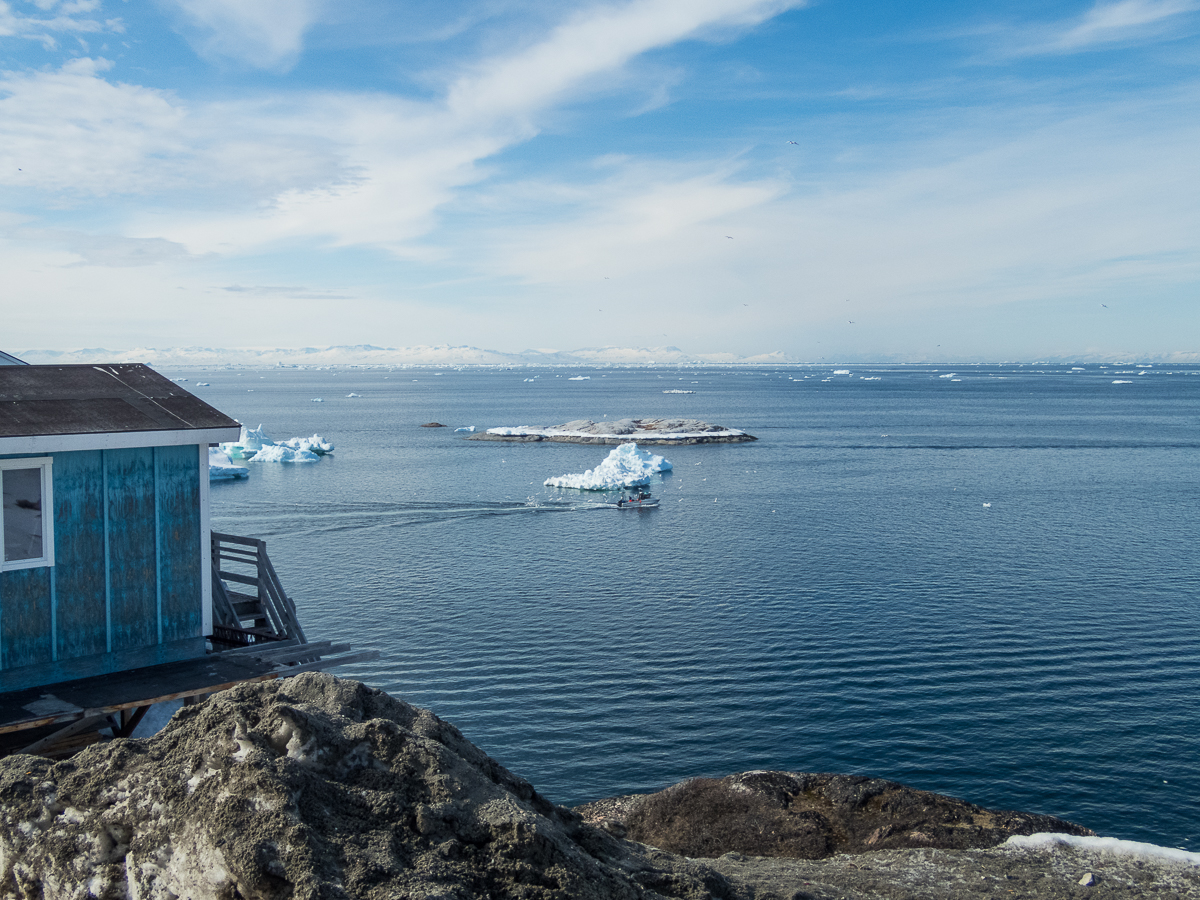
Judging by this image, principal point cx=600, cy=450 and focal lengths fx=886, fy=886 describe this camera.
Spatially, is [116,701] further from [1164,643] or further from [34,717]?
[1164,643]

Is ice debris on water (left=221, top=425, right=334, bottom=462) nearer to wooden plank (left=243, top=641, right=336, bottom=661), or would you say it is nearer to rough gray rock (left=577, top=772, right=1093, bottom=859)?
wooden plank (left=243, top=641, right=336, bottom=661)

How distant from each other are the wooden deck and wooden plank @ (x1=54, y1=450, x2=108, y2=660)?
1.70 ft

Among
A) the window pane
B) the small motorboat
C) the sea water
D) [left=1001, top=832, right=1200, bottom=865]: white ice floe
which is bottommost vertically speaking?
the sea water

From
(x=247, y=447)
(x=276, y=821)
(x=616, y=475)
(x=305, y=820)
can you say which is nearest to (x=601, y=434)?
(x=616, y=475)

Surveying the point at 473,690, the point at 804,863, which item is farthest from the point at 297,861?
the point at 473,690

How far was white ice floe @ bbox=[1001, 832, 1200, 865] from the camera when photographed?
8.88m

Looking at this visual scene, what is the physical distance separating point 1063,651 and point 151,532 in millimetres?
20067

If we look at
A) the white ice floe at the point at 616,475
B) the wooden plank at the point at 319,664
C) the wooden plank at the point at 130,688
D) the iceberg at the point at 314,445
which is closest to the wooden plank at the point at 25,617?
the wooden plank at the point at 130,688

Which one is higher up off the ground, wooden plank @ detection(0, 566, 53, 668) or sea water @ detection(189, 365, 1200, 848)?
wooden plank @ detection(0, 566, 53, 668)

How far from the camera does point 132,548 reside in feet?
32.8

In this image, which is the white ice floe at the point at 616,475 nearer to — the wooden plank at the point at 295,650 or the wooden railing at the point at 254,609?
the wooden railing at the point at 254,609

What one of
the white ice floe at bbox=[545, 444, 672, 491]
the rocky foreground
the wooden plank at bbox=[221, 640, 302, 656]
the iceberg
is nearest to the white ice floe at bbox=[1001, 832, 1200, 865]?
the rocky foreground

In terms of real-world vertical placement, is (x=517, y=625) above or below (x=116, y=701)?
below

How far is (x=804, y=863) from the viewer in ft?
29.8
